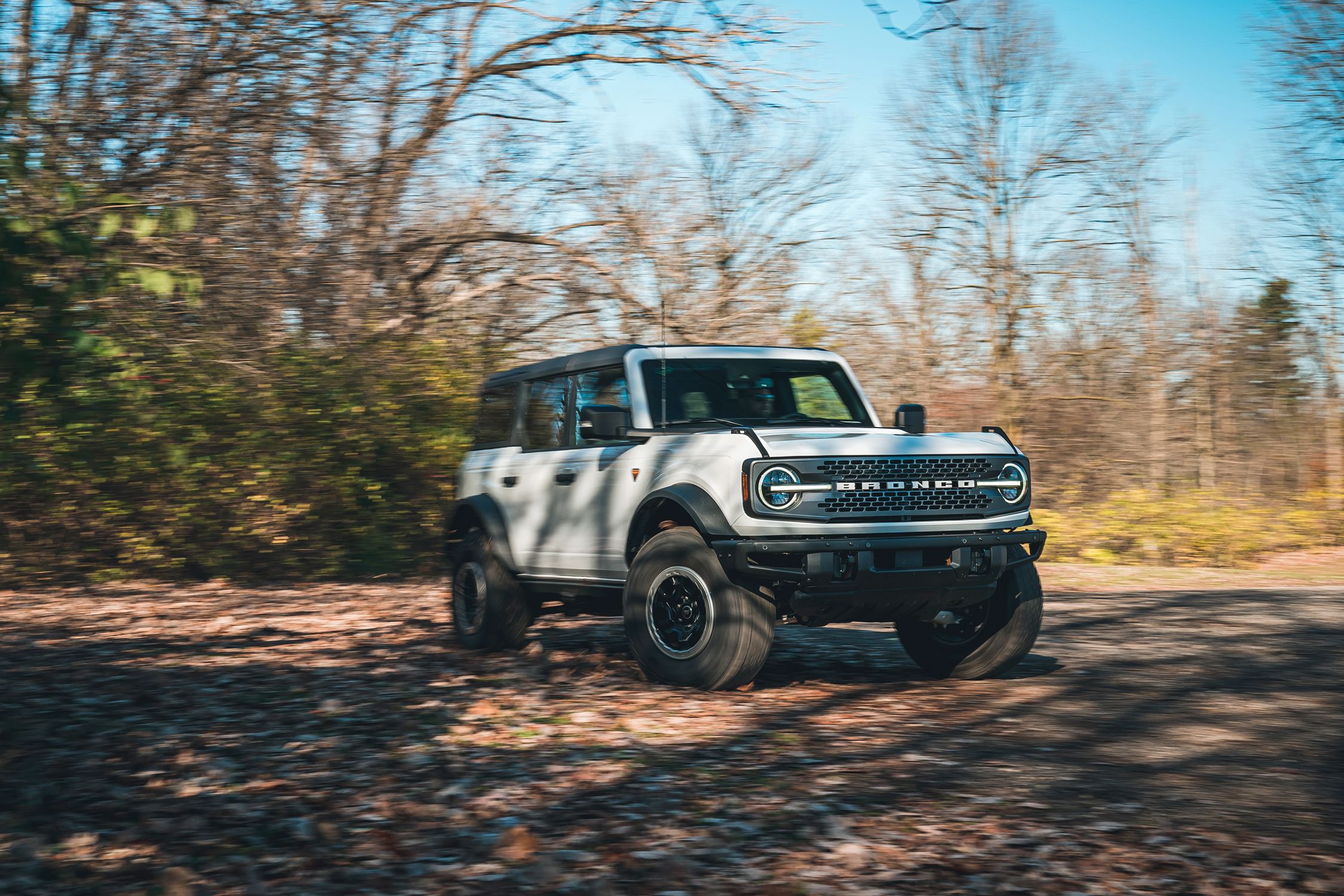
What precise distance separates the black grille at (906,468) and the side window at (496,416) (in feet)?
10.5

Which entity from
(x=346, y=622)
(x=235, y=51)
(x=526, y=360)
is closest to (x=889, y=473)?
(x=346, y=622)

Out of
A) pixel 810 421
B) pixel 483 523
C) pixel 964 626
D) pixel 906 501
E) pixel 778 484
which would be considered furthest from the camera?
pixel 483 523

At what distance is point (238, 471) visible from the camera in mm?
12672

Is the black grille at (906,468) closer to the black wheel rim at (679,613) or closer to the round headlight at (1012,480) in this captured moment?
the round headlight at (1012,480)

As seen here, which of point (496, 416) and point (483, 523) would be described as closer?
point (483, 523)

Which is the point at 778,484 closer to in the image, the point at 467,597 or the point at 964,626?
the point at 964,626

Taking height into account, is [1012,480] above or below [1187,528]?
above

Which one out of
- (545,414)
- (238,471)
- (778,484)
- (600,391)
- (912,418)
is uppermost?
(600,391)

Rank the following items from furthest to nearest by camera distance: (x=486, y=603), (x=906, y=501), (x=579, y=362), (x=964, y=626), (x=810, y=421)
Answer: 1. (x=486, y=603)
2. (x=579, y=362)
3. (x=810, y=421)
4. (x=964, y=626)
5. (x=906, y=501)

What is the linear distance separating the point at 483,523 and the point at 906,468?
11.0 feet

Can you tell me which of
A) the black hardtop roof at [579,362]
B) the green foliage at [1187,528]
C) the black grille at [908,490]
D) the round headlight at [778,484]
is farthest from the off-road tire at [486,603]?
the green foliage at [1187,528]

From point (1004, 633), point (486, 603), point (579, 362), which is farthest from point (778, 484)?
point (486, 603)

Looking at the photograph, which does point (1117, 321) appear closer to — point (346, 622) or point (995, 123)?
point (995, 123)

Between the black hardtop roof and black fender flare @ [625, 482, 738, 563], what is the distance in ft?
3.66
